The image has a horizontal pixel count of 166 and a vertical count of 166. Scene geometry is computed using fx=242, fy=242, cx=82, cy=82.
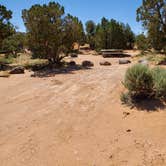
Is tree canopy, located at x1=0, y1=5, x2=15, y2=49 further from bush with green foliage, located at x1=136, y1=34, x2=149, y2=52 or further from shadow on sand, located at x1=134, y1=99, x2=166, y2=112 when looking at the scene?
shadow on sand, located at x1=134, y1=99, x2=166, y2=112

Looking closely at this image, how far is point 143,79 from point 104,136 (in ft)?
7.07

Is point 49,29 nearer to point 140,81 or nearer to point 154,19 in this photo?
point 154,19

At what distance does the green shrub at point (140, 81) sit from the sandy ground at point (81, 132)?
0.62 meters

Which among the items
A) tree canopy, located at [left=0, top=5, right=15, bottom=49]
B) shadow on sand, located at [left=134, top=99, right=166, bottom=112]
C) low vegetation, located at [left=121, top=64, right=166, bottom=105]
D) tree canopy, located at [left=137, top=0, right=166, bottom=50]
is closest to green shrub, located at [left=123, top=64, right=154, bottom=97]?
low vegetation, located at [left=121, top=64, right=166, bottom=105]

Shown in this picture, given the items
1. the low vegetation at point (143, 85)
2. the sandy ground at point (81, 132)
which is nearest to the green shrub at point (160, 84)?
the low vegetation at point (143, 85)

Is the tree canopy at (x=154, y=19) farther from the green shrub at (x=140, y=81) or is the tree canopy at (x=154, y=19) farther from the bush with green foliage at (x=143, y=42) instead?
the green shrub at (x=140, y=81)

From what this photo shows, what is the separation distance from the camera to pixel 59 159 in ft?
14.6

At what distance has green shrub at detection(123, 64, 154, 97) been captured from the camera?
6.50m

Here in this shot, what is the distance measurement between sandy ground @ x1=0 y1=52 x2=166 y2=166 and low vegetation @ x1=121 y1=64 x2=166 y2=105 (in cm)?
45

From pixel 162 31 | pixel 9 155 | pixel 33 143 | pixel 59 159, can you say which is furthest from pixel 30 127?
pixel 162 31

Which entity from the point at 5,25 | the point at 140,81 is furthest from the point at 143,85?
the point at 5,25

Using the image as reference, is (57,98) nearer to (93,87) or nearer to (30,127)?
(93,87)

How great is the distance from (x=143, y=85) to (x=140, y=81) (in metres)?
0.16

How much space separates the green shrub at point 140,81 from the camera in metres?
6.50
